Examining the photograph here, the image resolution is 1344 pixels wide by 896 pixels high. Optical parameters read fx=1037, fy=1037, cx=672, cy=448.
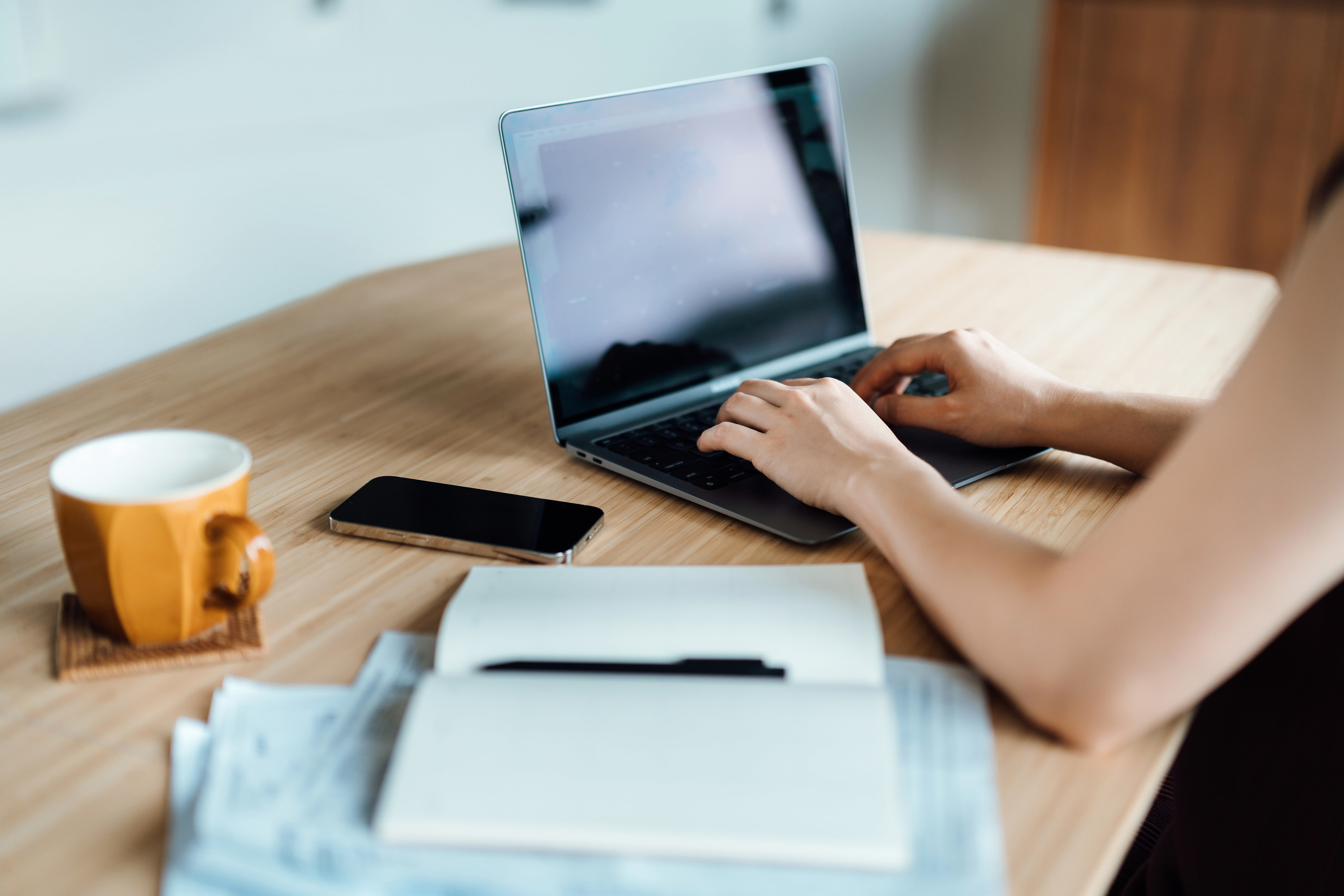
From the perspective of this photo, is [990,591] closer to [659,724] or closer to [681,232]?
[659,724]

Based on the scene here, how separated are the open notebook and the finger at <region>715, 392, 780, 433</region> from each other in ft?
0.56

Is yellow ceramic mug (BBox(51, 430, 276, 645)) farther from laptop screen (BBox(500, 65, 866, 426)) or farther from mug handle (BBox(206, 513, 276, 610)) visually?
laptop screen (BBox(500, 65, 866, 426))

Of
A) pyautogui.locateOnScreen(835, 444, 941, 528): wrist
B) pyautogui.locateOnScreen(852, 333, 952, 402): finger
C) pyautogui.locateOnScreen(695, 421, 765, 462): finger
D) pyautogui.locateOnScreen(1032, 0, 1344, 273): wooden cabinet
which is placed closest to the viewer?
pyautogui.locateOnScreen(835, 444, 941, 528): wrist

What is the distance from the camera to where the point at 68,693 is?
544mm

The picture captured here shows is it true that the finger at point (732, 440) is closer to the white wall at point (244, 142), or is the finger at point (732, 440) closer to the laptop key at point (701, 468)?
the laptop key at point (701, 468)

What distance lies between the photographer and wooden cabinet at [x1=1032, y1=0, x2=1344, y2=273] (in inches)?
102

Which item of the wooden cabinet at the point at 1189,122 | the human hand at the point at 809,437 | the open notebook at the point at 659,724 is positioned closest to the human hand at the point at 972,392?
the human hand at the point at 809,437

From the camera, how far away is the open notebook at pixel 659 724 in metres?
0.41

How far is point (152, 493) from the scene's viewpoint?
0.58 metres

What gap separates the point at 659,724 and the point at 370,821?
129 mm

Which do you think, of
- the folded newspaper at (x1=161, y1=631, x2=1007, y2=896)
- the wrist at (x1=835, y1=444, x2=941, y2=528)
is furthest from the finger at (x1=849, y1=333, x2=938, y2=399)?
the folded newspaper at (x1=161, y1=631, x2=1007, y2=896)

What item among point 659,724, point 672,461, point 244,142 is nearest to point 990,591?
point 659,724

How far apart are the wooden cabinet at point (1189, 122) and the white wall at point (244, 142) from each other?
57.1 inches

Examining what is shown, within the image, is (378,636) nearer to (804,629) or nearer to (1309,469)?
(804,629)
